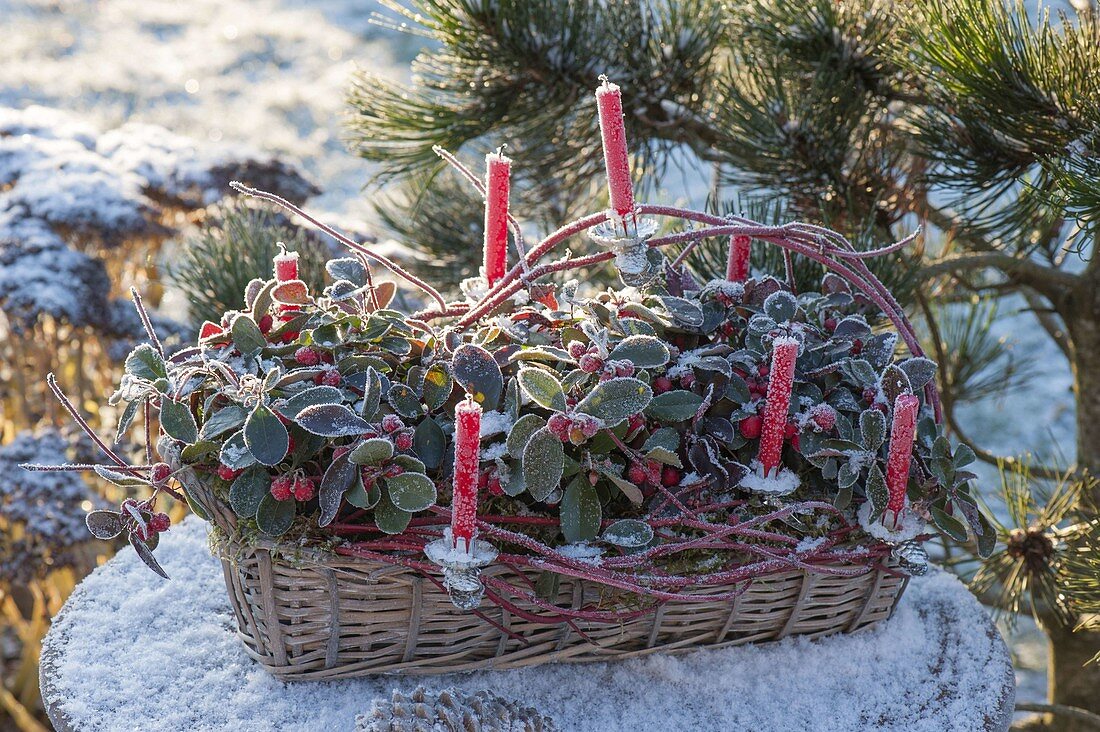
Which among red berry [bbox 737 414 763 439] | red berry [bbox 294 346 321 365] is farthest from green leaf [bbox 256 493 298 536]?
red berry [bbox 737 414 763 439]

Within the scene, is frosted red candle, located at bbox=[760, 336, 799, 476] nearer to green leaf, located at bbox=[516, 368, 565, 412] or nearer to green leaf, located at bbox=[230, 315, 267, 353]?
green leaf, located at bbox=[516, 368, 565, 412]

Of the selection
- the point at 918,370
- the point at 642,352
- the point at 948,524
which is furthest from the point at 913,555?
the point at 642,352

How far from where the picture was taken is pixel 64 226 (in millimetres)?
1389

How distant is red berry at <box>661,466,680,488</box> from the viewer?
2.21 feet

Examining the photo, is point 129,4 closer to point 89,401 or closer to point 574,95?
point 89,401

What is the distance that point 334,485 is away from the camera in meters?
0.60

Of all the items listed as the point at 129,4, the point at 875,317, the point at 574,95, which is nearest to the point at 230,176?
the point at 574,95

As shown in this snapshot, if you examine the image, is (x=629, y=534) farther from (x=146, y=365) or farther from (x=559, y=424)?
(x=146, y=365)

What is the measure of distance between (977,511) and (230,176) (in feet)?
4.06

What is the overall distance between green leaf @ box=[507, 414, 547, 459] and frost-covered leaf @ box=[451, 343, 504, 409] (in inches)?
1.5

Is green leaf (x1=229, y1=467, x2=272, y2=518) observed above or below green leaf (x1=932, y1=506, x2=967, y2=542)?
below

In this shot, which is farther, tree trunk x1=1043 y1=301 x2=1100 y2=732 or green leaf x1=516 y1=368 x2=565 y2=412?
tree trunk x1=1043 y1=301 x2=1100 y2=732

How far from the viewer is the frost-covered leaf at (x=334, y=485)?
0.60 meters

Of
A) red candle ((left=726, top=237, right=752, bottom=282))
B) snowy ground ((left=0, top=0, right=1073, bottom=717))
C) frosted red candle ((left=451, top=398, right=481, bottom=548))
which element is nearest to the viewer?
frosted red candle ((left=451, top=398, right=481, bottom=548))
